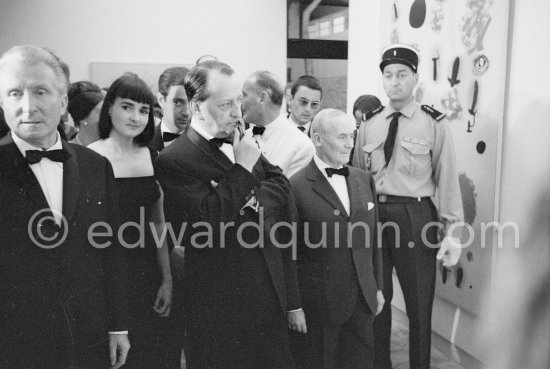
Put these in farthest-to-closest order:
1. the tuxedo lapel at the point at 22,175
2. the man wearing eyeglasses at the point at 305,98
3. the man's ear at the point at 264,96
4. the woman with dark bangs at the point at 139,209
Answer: the man wearing eyeglasses at the point at 305,98, the man's ear at the point at 264,96, the woman with dark bangs at the point at 139,209, the tuxedo lapel at the point at 22,175

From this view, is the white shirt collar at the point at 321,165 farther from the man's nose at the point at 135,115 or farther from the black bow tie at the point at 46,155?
the black bow tie at the point at 46,155

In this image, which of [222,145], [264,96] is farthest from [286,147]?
[222,145]

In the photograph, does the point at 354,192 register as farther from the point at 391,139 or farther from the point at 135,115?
→ the point at 135,115

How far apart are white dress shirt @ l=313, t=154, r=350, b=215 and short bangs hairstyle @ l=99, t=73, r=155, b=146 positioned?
0.76m

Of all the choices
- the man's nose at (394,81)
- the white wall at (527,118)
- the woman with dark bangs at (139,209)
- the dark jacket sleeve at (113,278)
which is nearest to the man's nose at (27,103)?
the dark jacket sleeve at (113,278)

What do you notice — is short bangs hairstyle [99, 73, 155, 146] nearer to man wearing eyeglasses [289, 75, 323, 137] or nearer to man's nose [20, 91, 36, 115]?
man's nose [20, 91, 36, 115]

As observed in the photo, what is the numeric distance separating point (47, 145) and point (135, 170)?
0.58 m

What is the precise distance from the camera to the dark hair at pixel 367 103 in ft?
13.2

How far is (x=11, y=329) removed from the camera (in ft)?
5.24

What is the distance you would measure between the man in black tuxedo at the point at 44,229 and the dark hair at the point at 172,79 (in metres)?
1.08

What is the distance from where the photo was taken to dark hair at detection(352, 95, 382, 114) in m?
4.03

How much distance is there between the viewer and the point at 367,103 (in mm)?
4102

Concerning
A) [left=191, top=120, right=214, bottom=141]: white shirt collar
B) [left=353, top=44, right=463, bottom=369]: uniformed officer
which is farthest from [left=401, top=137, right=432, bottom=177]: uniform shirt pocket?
[left=191, top=120, right=214, bottom=141]: white shirt collar

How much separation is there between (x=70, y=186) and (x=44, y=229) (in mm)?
157
